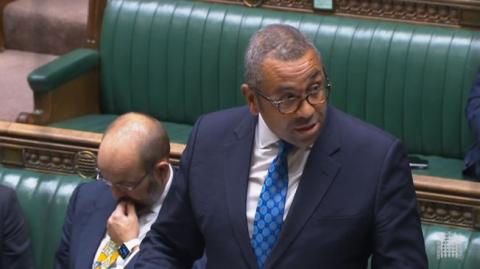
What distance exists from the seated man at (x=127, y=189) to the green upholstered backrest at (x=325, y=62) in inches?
39.4

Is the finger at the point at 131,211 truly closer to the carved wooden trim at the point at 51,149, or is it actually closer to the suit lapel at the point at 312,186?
the carved wooden trim at the point at 51,149

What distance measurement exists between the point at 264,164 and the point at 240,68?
Answer: 148 centimetres

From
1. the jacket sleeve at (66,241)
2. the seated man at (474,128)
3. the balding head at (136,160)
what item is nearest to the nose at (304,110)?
the balding head at (136,160)

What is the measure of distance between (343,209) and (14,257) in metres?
0.93

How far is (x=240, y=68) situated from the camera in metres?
2.88

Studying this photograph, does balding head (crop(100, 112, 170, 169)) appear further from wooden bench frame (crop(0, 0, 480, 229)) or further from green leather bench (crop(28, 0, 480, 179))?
green leather bench (crop(28, 0, 480, 179))

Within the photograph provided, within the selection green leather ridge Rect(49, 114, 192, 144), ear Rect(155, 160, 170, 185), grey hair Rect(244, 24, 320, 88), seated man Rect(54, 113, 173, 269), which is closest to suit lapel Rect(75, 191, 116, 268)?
seated man Rect(54, 113, 173, 269)

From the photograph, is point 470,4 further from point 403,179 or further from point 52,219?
point 403,179

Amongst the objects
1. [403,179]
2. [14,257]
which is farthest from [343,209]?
[14,257]

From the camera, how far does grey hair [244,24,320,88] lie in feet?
4.33

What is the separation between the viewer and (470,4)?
275cm

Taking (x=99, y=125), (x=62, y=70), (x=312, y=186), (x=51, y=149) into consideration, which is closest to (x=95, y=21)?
(x=62, y=70)

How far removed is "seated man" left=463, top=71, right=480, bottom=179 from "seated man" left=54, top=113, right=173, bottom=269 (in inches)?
33.0

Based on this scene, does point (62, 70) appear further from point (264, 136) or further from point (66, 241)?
point (264, 136)
